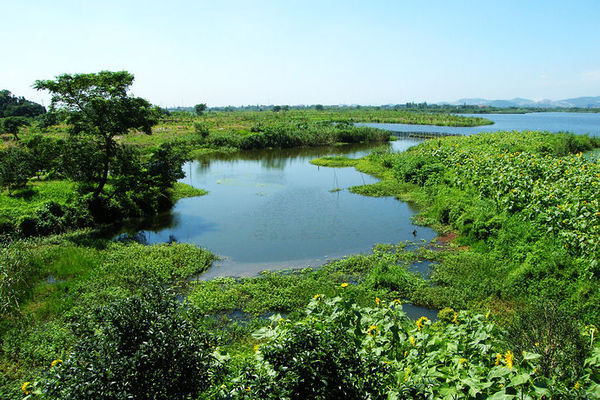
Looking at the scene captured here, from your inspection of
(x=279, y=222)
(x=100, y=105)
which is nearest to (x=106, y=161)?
(x=100, y=105)

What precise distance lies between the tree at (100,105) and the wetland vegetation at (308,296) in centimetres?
18

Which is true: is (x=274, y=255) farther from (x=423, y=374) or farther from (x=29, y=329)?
(x=423, y=374)

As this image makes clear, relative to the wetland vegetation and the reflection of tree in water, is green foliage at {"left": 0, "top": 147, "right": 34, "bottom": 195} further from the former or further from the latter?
the reflection of tree in water

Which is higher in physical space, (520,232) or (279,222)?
(520,232)

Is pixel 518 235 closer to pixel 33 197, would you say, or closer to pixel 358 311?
pixel 358 311

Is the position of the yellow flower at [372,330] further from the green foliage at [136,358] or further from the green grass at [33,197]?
the green grass at [33,197]

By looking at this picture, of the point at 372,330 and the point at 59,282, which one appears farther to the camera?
the point at 59,282

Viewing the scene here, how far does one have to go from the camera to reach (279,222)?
16172 millimetres

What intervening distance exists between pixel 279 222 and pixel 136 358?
43.0 feet

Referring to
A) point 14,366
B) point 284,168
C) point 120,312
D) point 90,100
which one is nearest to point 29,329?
point 14,366

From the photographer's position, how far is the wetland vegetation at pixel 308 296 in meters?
3.15

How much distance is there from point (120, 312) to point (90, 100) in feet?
44.5

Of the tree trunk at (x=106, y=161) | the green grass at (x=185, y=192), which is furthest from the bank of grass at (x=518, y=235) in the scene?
the tree trunk at (x=106, y=161)

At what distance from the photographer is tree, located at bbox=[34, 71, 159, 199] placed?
1405 centimetres
